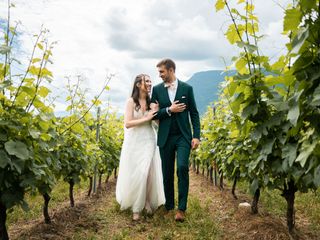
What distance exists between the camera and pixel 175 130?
15.8 feet

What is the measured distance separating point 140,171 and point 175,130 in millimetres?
827

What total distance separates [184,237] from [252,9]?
235 centimetres

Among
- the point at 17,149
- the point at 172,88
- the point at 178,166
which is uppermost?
the point at 172,88

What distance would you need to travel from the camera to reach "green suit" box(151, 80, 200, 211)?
472 cm

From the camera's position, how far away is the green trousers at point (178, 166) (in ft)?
15.1

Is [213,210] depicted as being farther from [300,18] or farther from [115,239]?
[300,18]

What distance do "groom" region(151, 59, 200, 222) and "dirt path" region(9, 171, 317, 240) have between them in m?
0.51

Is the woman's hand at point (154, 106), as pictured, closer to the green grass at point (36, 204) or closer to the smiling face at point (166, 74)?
the smiling face at point (166, 74)

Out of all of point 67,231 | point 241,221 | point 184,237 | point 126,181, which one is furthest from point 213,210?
point 67,231

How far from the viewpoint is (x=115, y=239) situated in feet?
13.0

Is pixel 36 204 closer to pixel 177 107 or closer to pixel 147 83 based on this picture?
pixel 147 83

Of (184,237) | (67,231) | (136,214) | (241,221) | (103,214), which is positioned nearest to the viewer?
(184,237)

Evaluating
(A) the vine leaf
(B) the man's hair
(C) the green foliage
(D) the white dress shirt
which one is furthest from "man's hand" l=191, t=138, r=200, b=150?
(A) the vine leaf

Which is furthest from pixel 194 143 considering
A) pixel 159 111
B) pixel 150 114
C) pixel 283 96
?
pixel 283 96
